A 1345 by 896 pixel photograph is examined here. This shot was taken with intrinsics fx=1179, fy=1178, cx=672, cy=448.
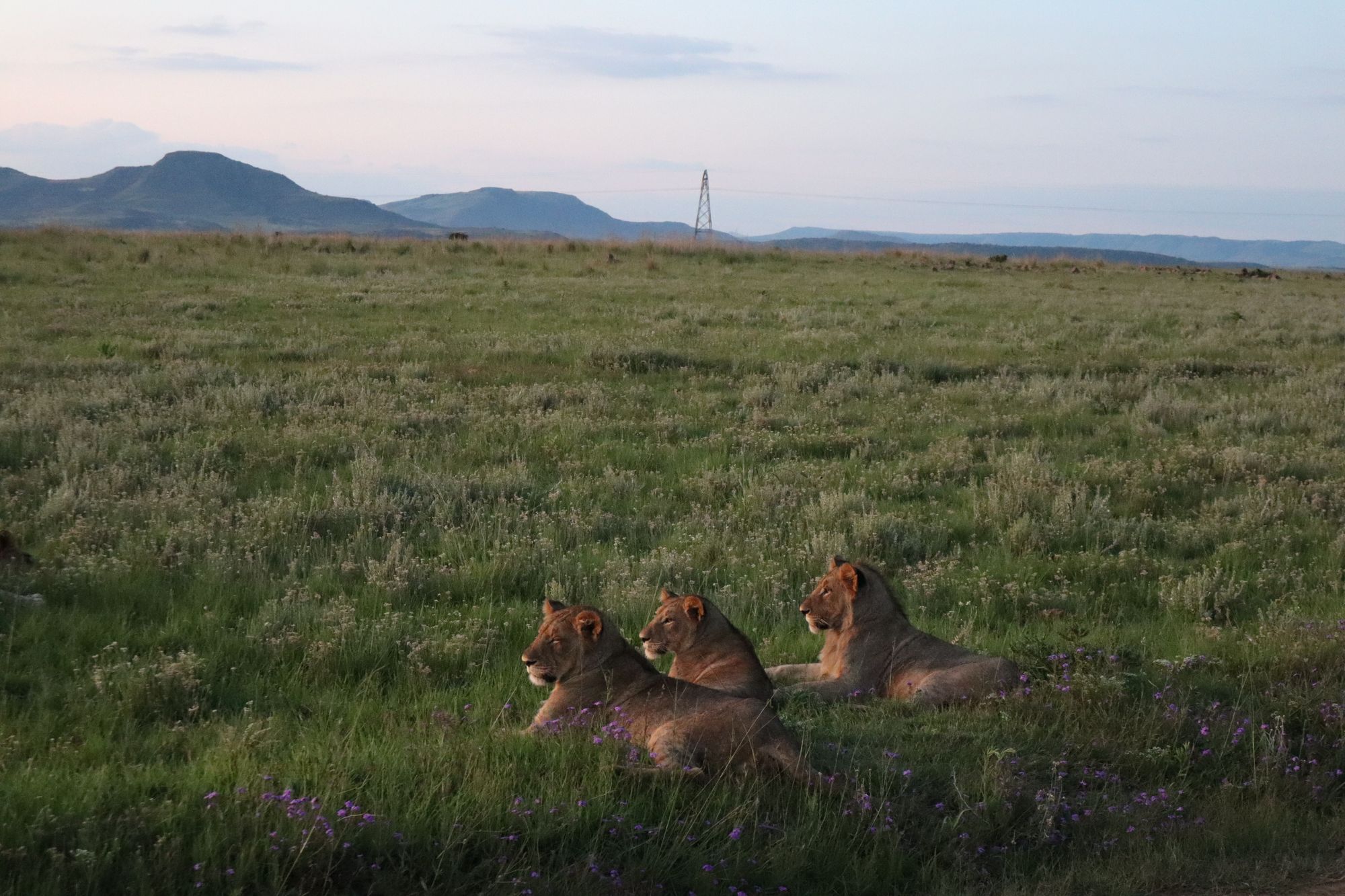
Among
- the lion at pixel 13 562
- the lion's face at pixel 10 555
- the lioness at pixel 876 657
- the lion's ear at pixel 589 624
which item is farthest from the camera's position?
the lion's face at pixel 10 555

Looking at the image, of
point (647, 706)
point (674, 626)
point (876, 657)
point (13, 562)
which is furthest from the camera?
point (13, 562)

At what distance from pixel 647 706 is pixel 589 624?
43cm

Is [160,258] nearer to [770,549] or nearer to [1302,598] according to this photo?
[770,549]

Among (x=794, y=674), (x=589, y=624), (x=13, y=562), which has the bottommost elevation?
(x=794, y=674)

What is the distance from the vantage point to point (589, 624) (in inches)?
199

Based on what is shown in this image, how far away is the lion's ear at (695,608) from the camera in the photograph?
5.70 m

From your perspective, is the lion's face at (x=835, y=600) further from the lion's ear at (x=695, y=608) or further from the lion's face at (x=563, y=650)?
the lion's face at (x=563, y=650)

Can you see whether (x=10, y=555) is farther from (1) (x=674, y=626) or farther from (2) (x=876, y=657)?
(2) (x=876, y=657)

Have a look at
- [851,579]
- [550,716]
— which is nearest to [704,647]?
[550,716]

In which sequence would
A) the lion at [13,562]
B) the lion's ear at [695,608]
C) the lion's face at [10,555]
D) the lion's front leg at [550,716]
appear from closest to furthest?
the lion's front leg at [550,716], the lion's ear at [695,608], the lion at [13,562], the lion's face at [10,555]

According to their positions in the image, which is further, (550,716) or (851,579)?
(851,579)

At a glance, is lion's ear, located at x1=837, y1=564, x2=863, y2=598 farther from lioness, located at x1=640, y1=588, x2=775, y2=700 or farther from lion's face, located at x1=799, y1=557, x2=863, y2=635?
lioness, located at x1=640, y1=588, x2=775, y2=700

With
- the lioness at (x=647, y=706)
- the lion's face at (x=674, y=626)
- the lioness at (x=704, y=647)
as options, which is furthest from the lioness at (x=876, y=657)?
the lioness at (x=647, y=706)

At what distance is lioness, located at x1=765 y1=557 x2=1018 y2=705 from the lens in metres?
5.85
